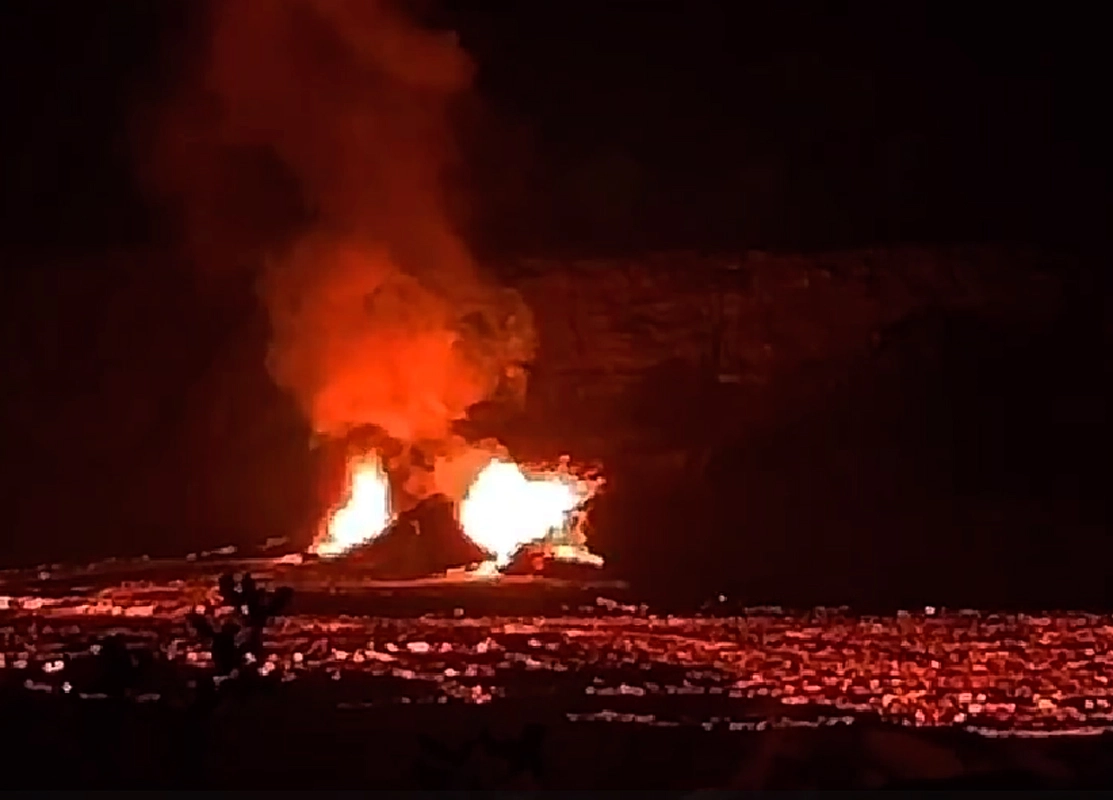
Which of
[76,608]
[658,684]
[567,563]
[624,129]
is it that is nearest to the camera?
[658,684]

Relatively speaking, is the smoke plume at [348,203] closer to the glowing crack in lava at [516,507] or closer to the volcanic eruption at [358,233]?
the volcanic eruption at [358,233]

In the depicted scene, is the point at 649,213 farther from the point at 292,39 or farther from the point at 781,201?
the point at 292,39

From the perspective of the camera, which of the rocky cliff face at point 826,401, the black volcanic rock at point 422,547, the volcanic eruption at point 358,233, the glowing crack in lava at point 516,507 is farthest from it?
the volcanic eruption at point 358,233

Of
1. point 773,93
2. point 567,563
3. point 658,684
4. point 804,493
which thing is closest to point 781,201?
point 773,93

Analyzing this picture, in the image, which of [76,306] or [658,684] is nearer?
[658,684]

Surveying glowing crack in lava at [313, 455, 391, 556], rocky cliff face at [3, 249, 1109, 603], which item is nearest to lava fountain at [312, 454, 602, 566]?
glowing crack in lava at [313, 455, 391, 556]

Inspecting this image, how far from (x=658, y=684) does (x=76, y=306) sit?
4.00 m

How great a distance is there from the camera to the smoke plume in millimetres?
9109

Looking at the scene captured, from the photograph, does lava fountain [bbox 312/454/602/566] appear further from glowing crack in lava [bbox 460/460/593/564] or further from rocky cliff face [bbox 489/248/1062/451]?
rocky cliff face [bbox 489/248/1062/451]

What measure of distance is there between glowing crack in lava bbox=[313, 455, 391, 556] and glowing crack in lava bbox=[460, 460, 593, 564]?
407mm

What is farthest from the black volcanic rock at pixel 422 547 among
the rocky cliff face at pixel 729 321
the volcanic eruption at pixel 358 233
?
the rocky cliff face at pixel 729 321

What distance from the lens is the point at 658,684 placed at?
22.1 feet

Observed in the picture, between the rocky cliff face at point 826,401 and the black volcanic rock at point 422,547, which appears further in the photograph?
the rocky cliff face at point 826,401

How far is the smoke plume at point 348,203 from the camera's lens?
911 cm
